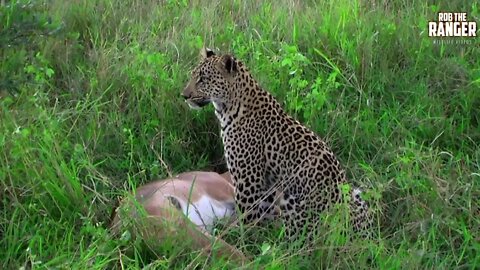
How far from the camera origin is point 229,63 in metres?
5.59

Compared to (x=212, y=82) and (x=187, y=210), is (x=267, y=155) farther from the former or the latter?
A: (x=187, y=210)

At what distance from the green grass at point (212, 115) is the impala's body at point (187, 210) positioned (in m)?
0.10

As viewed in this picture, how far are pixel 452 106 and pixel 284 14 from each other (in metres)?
1.55

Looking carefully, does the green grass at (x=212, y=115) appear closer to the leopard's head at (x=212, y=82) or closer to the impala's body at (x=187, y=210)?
the impala's body at (x=187, y=210)

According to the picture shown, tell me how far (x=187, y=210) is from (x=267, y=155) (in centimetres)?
83

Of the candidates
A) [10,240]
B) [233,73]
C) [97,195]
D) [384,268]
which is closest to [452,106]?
[233,73]

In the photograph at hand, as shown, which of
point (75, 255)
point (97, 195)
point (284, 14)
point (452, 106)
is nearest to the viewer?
point (75, 255)

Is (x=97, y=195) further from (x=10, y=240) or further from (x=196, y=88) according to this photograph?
(x=196, y=88)

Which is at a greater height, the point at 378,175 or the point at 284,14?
the point at 284,14

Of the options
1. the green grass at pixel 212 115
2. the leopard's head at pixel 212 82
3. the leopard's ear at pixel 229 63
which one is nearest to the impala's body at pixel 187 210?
the green grass at pixel 212 115

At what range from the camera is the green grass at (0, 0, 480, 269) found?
15.3 ft

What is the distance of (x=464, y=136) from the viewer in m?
5.84

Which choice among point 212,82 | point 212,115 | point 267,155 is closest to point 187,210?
point 267,155

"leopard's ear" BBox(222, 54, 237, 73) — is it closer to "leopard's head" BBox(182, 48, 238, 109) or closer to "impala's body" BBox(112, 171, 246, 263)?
"leopard's head" BBox(182, 48, 238, 109)
